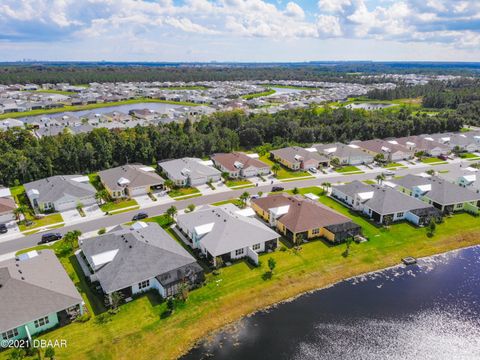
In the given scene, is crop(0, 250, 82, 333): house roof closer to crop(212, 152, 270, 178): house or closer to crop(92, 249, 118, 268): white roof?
crop(92, 249, 118, 268): white roof

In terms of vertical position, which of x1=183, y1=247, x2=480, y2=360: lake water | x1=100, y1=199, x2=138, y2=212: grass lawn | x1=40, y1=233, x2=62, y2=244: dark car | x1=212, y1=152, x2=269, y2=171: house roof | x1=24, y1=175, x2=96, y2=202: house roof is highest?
x1=24, y1=175, x2=96, y2=202: house roof

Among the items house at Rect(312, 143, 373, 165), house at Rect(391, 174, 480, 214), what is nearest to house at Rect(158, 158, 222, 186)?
house at Rect(312, 143, 373, 165)

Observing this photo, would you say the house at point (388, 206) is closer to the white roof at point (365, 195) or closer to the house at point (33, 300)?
the white roof at point (365, 195)

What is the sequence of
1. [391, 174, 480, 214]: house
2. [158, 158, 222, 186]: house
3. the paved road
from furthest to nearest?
[158, 158, 222, 186]: house → [391, 174, 480, 214]: house → the paved road

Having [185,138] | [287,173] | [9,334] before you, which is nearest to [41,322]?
[9,334]

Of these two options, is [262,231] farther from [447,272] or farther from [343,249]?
[447,272]

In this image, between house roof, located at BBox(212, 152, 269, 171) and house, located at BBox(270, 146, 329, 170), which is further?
house, located at BBox(270, 146, 329, 170)

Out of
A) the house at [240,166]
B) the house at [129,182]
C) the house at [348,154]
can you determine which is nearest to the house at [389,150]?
the house at [348,154]
